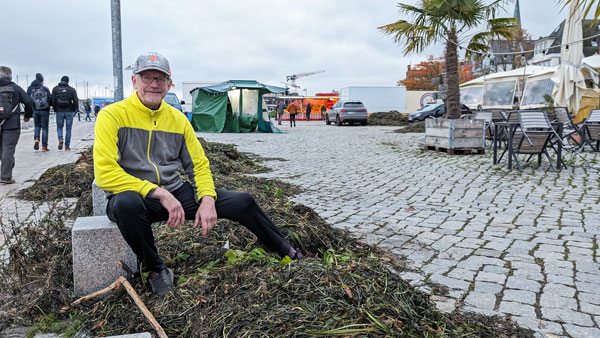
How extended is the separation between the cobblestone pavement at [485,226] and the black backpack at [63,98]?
6.20m

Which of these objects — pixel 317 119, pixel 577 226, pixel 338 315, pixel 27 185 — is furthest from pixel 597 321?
pixel 317 119

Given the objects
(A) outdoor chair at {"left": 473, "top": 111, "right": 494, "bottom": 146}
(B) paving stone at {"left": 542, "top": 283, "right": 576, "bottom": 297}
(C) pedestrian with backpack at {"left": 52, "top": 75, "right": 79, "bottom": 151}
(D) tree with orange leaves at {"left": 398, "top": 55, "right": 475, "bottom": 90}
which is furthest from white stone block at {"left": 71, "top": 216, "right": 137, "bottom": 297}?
(D) tree with orange leaves at {"left": 398, "top": 55, "right": 475, "bottom": 90}

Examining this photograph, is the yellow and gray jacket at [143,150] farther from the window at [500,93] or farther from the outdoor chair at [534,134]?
the window at [500,93]

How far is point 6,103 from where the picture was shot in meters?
8.05

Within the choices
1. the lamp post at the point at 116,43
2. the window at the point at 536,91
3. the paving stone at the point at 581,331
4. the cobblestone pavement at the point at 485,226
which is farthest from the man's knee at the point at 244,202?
the window at the point at 536,91

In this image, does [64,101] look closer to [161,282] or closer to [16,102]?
[16,102]

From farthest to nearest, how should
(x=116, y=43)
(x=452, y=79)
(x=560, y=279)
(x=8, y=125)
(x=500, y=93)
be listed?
(x=500, y=93) → (x=452, y=79) → (x=116, y=43) → (x=8, y=125) → (x=560, y=279)

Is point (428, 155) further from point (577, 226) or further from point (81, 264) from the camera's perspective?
point (81, 264)

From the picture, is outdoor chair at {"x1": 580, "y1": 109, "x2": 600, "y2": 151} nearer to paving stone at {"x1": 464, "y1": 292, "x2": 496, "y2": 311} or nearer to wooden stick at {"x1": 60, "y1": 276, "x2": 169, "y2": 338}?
paving stone at {"x1": 464, "y1": 292, "x2": 496, "y2": 311}

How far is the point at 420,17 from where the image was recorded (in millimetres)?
14391

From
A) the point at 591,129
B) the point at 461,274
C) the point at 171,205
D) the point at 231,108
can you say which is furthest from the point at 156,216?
the point at 231,108

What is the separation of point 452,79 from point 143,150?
40.8ft

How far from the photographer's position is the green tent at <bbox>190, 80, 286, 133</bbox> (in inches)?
967

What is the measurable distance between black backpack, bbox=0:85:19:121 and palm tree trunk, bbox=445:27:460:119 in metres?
10.5
